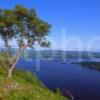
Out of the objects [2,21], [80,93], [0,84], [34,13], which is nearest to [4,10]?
[2,21]

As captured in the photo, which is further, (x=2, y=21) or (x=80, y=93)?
(x=80, y=93)

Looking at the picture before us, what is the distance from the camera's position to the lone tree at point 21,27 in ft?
104

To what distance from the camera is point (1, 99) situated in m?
21.5

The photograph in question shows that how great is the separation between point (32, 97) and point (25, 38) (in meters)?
10.9

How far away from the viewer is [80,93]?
218 ft

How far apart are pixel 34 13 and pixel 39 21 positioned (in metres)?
1.21

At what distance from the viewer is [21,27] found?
3195 cm

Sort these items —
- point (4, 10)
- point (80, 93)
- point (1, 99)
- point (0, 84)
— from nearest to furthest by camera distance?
1. point (1, 99)
2. point (0, 84)
3. point (4, 10)
4. point (80, 93)

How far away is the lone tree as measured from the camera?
1248 inches

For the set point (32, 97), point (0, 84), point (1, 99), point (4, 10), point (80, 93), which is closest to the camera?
point (1, 99)

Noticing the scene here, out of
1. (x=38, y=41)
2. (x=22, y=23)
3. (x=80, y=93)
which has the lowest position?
(x=80, y=93)

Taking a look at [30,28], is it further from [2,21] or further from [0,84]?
[0,84]

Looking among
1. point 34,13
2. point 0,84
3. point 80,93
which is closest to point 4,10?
point 34,13

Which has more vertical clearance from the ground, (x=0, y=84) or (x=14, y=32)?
(x=14, y=32)
